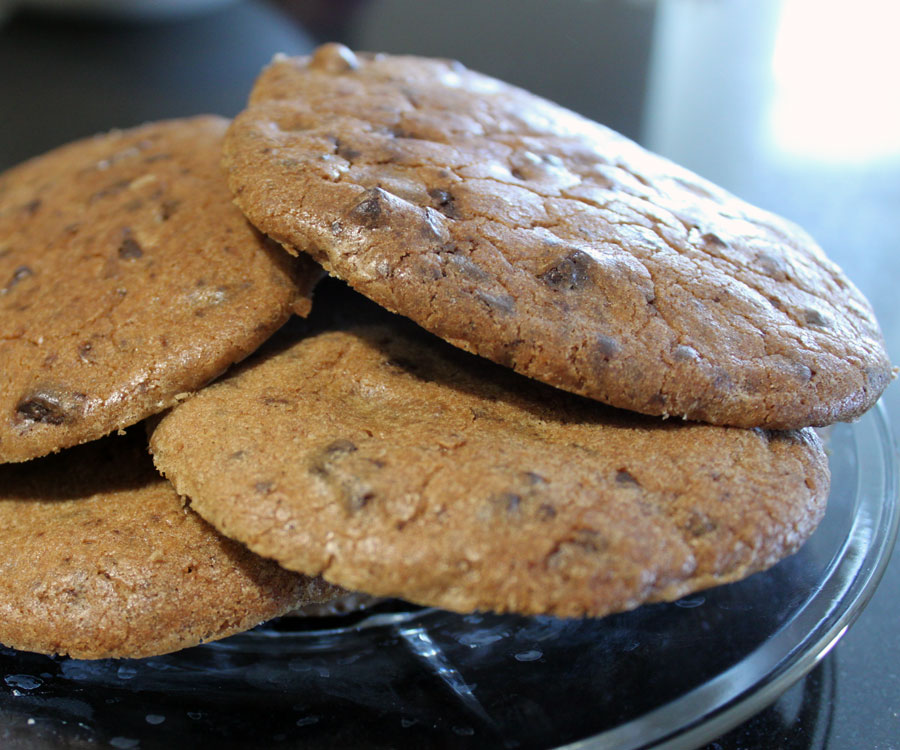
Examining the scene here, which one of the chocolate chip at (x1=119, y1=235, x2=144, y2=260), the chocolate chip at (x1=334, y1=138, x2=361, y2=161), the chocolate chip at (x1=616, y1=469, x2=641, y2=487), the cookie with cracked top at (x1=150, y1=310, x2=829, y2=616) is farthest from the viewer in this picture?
the chocolate chip at (x1=119, y1=235, x2=144, y2=260)

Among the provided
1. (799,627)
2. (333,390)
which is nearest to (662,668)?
(799,627)

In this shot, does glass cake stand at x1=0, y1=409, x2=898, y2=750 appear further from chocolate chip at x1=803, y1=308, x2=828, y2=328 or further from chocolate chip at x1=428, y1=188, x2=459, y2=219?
chocolate chip at x1=428, y1=188, x2=459, y2=219

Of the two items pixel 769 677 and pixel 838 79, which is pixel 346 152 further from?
pixel 838 79

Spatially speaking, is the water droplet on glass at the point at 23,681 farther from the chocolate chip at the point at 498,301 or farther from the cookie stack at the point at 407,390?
the chocolate chip at the point at 498,301

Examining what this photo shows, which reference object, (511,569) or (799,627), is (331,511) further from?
(799,627)

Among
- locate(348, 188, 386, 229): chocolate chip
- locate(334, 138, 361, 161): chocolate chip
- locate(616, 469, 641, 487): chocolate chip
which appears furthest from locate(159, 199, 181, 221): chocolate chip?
locate(616, 469, 641, 487): chocolate chip

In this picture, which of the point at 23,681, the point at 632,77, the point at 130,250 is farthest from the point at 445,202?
the point at 632,77
